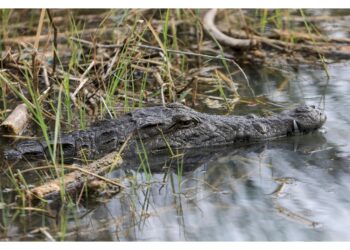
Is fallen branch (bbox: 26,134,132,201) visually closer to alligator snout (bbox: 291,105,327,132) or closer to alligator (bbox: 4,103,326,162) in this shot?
alligator (bbox: 4,103,326,162)

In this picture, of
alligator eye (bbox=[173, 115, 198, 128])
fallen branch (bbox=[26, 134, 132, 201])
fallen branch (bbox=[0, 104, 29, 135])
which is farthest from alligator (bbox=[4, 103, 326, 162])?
fallen branch (bbox=[26, 134, 132, 201])

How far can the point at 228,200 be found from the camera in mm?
5469

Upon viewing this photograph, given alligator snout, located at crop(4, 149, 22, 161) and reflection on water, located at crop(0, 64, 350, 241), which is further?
alligator snout, located at crop(4, 149, 22, 161)

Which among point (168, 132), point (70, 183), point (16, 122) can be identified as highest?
point (16, 122)

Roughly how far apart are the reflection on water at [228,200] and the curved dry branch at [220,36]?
8.93ft

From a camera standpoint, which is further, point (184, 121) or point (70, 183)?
point (184, 121)

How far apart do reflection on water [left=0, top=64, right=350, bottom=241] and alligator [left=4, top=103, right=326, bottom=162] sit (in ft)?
0.43

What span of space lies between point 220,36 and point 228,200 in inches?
183

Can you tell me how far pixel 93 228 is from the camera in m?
5.02

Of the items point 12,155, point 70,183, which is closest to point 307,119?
point 70,183

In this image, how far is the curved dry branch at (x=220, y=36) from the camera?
962cm

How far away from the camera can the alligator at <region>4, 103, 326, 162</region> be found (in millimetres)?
6566

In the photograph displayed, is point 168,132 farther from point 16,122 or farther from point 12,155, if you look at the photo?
point 16,122
